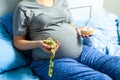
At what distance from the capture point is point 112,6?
241 cm

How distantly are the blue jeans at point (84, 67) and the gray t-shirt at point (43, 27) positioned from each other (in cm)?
5

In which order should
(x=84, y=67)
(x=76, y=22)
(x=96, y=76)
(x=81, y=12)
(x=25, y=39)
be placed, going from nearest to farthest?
(x=96, y=76)
(x=84, y=67)
(x=25, y=39)
(x=76, y=22)
(x=81, y=12)

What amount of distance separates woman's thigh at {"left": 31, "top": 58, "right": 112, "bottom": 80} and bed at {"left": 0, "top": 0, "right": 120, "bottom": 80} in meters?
0.06

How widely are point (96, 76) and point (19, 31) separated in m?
0.52

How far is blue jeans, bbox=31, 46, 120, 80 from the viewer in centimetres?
122

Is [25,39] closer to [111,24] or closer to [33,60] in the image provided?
[33,60]

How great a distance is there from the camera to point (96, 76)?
119 cm

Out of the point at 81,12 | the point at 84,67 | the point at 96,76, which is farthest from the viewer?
the point at 81,12

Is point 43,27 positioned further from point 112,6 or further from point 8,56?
point 112,6

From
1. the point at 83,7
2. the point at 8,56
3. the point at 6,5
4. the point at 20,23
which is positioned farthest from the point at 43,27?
the point at 83,7

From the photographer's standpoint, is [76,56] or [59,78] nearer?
[59,78]

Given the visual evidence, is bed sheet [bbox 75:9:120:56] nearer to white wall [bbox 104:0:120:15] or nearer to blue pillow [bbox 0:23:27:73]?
white wall [bbox 104:0:120:15]

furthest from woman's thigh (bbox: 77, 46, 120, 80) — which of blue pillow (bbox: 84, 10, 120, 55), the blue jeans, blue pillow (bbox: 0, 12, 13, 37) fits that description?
blue pillow (bbox: 0, 12, 13, 37)

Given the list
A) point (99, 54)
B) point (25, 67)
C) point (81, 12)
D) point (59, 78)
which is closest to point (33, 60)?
point (25, 67)
